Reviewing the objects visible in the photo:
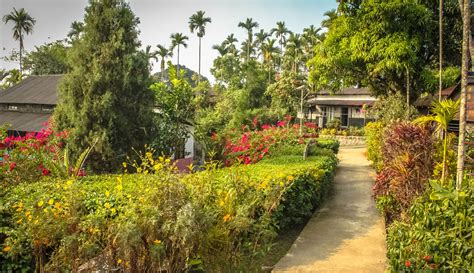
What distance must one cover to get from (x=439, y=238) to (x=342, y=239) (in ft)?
8.89

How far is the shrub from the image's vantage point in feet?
23.9

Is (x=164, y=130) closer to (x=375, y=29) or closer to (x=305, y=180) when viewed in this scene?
(x=305, y=180)

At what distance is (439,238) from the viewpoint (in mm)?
4664

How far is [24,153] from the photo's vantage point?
9.08 meters

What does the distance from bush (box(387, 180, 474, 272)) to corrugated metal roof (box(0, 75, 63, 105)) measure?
867 inches

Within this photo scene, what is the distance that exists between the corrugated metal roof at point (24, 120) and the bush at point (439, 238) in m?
19.9

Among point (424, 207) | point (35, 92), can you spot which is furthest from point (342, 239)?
point (35, 92)

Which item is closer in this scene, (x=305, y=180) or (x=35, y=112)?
(x=305, y=180)

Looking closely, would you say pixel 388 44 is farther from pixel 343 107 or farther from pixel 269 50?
pixel 269 50

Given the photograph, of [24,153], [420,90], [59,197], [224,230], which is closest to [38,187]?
[59,197]

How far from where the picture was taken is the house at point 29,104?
21016 mm

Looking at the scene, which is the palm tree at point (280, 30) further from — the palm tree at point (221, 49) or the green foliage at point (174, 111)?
the green foliage at point (174, 111)

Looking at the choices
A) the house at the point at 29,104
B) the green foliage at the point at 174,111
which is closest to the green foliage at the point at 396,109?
the green foliage at the point at 174,111

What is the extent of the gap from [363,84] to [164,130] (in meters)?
14.7
